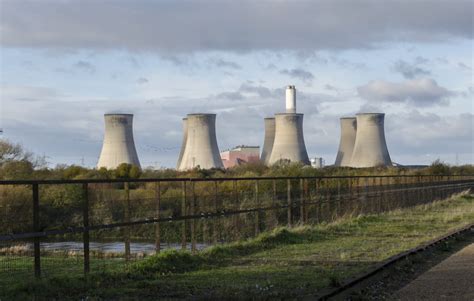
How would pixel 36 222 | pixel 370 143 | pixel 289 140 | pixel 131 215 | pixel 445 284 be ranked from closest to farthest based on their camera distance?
pixel 36 222, pixel 445 284, pixel 131 215, pixel 370 143, pixel 289 140

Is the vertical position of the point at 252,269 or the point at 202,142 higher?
the point at 202,142

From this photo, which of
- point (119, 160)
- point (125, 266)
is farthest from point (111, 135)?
point (125, 266)

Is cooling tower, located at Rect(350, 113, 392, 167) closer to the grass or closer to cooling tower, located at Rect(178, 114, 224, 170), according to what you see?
cooling tower, located at Rect(178, 114, 224, 170)

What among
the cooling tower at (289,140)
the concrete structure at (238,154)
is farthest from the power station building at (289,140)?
the concrete structure at (238,154)

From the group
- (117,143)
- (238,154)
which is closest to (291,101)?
(117,143)

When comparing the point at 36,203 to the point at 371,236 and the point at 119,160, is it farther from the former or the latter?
the point at 119,160

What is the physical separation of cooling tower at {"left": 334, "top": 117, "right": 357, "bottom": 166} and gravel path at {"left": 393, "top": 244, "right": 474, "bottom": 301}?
54.5 meters

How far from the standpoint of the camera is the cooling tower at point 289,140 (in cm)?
5975

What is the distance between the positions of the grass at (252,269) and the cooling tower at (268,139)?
5014 cm

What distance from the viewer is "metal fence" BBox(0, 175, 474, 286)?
9141mm

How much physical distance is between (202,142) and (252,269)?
4605 cm

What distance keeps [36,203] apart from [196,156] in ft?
157

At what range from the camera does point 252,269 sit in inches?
384

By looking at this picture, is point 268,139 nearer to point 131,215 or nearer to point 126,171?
point 126,171
